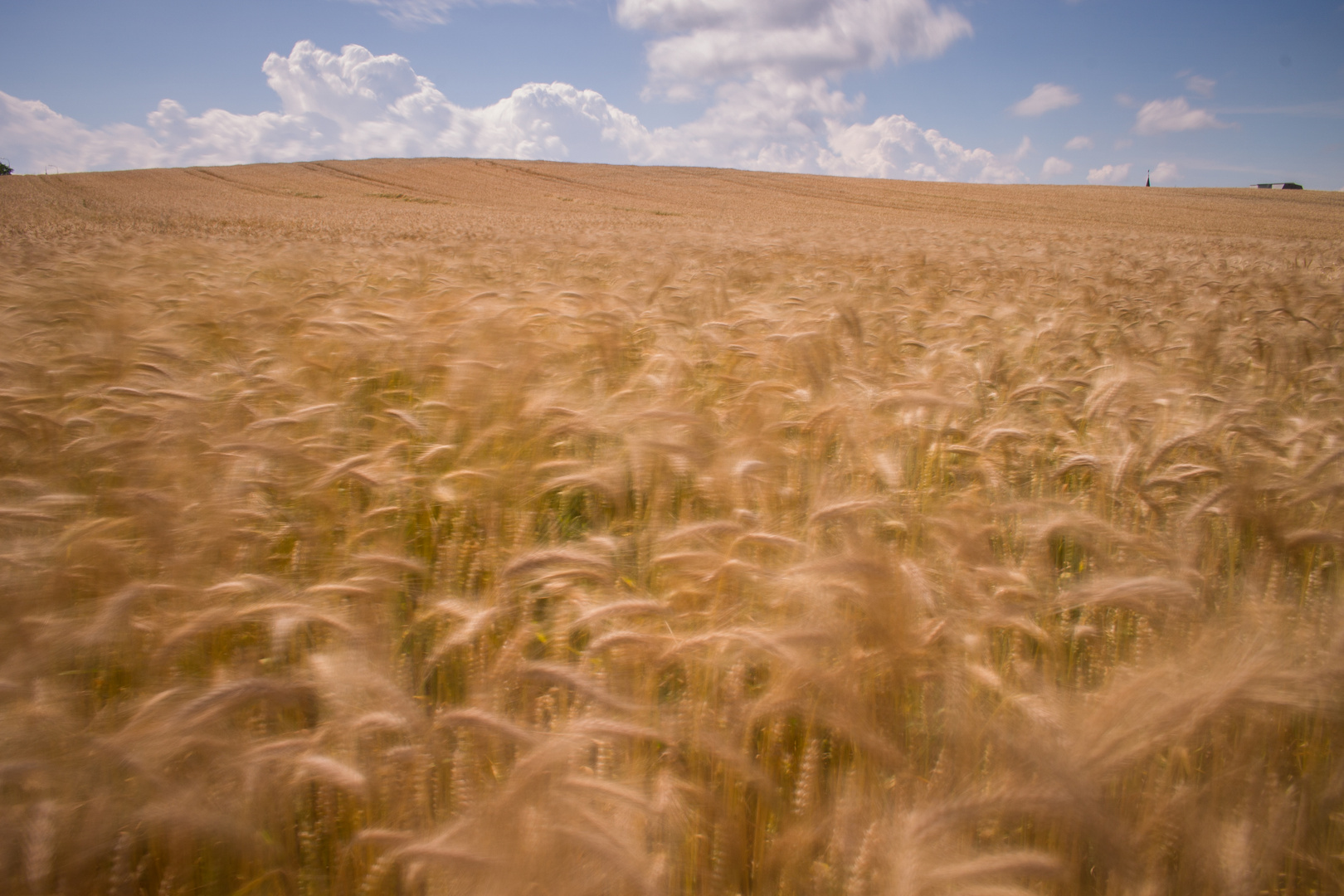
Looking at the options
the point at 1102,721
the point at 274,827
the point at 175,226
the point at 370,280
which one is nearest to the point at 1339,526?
the point at 1102,721

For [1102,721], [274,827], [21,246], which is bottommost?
[274,827]

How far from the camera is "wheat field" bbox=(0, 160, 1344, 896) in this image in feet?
2.59

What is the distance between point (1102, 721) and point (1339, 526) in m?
1.20

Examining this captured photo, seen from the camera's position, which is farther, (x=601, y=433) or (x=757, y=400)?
(x=757, y=400)

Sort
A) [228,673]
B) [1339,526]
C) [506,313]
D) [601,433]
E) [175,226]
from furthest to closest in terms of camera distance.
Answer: [175,226]
[506,313]
[601,433]
[1339,526]
[228,673]

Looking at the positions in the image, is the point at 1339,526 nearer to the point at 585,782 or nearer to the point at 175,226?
the point at 585,782

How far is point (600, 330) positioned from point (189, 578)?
6.50 feet

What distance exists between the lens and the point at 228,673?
A: 1.07 meters

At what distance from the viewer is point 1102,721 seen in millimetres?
798

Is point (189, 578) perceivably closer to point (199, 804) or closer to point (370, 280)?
point (199, 804)

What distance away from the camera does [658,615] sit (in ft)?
3.35

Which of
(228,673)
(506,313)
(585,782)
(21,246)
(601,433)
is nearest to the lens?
(585,782)

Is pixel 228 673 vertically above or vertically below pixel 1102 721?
below

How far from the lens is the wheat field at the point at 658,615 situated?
79 cm
